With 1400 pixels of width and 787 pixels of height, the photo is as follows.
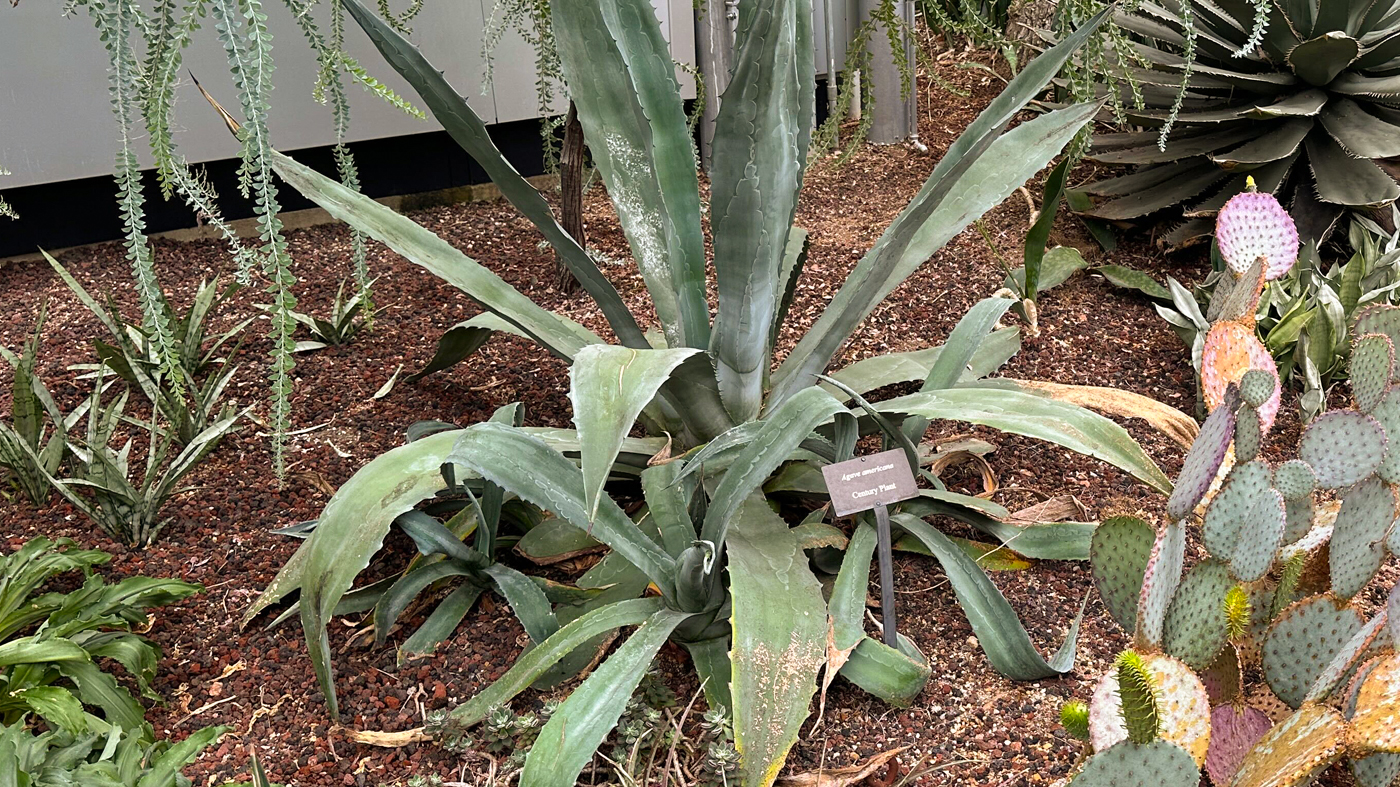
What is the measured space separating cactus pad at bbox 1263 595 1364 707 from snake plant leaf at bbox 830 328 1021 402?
0.69 metres

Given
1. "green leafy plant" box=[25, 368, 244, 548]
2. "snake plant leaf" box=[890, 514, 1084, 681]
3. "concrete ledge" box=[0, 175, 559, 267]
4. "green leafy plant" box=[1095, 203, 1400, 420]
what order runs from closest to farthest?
"snake plant leaf" box=[890, 514, 1084, 681], "green leafy plant" box=[25, 368, 244, 548], "green leafy plant" box=[1095, 203, 1400, 420], "concrete ledge" box=[0, 175, 559, 267]

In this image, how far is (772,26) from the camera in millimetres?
1332

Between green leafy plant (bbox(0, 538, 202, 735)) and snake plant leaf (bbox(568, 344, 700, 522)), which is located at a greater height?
snake plant leaf (bbox(568, 344, 700, 522))

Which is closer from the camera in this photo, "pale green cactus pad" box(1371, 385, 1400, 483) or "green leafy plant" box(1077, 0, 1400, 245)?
"pale green cactus pad" box(1371, 385, 1400, 483)

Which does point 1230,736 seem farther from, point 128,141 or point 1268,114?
point 1268,114

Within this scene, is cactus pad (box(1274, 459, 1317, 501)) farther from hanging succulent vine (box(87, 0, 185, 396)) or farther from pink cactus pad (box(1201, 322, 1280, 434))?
hanging succulent vine (box(87, 0, 185, 396))

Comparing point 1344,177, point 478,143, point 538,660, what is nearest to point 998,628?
point 538,660

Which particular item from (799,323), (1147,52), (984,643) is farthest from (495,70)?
(984,643)

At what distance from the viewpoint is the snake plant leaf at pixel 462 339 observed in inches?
76.8

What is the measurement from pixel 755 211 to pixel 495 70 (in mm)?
1857

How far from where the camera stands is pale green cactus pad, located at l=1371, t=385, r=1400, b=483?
1.25 meters

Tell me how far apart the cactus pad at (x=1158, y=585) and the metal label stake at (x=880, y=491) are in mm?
332

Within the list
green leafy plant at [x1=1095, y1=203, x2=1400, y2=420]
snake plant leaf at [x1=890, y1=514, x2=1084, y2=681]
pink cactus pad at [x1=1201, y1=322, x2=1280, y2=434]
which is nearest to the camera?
snake plant leaf at [x1=890, y1=514, x2=1084, y2=681]

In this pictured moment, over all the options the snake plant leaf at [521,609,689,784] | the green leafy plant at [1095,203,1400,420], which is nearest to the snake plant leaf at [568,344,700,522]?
the snake plant leaf at [521,609,689,784]
